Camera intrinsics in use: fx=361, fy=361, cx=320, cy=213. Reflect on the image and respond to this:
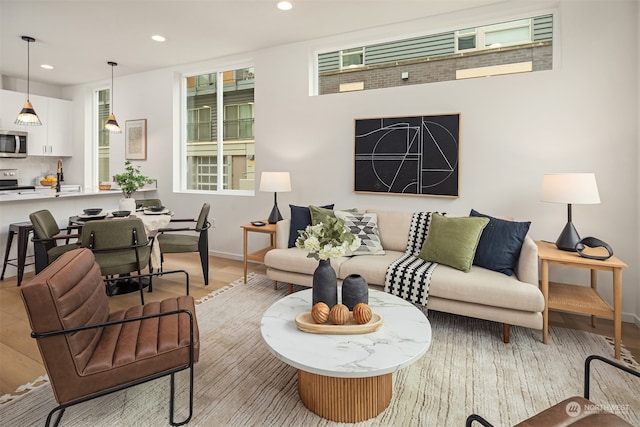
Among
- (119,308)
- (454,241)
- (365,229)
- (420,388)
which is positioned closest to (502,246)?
(454,241)

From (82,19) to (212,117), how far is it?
1884 millimetres

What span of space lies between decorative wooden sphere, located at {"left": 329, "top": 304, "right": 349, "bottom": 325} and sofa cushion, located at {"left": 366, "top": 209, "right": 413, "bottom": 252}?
1731 mm

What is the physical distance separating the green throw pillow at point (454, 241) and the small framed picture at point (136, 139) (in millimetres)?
4651

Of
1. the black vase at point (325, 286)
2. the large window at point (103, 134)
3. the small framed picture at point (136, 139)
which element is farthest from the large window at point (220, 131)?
the black vase at point (325, 286)

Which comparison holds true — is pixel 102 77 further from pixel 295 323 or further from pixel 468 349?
pixel 468 349

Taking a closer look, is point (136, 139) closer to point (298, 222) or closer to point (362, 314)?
point (298, 222)

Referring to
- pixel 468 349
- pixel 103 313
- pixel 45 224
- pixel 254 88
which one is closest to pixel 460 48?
pixel 254 88

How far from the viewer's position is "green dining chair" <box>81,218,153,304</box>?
9.69 feet

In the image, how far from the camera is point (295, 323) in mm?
1972

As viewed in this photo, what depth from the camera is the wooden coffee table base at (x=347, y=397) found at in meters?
1.76

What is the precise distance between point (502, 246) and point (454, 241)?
354mm

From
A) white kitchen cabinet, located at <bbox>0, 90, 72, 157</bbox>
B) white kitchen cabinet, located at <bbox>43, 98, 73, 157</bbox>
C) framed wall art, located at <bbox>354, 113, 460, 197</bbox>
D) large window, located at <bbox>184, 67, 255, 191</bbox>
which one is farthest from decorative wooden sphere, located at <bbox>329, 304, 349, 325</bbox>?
white kitchen cabinet, located at <bbox>43, 98, 73, 157</bbox>

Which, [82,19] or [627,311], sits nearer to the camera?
[627,311]

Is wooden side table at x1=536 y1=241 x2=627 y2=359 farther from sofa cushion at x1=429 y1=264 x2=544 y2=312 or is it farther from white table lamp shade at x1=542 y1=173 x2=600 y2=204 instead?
white table lamp shade at x1=542 y1=173 x2=600 y2=204
